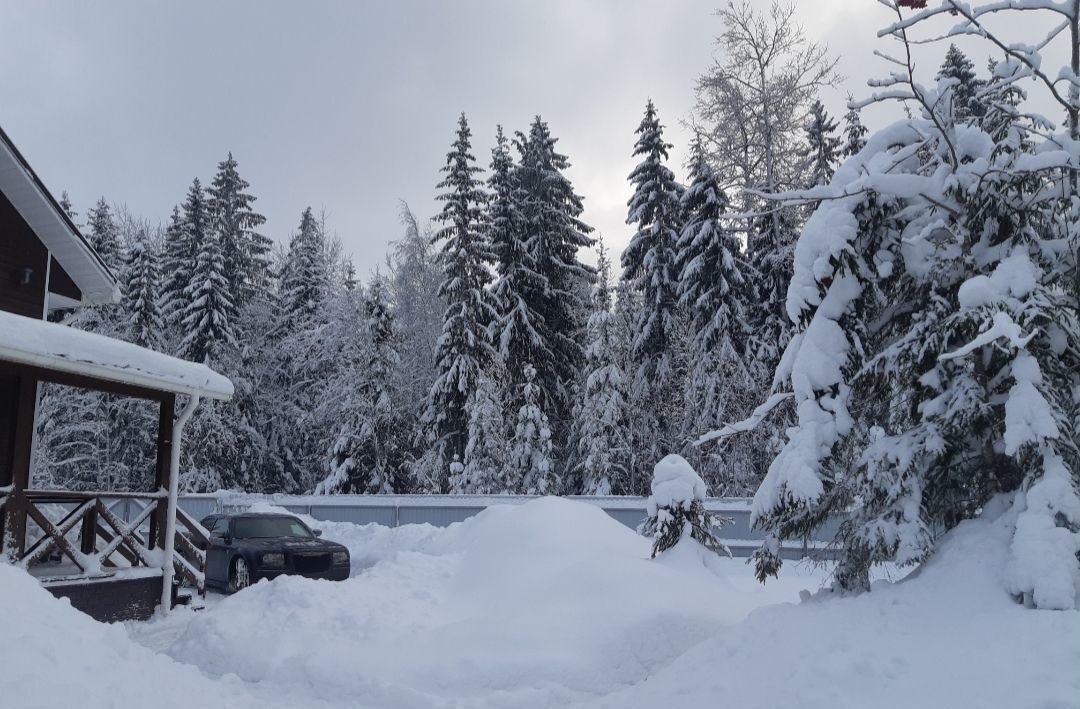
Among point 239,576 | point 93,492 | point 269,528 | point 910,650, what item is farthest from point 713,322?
point 910,650

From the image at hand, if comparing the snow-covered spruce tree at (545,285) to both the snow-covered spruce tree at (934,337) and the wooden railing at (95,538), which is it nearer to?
the wooden railing at (95,538)

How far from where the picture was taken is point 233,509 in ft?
75.7

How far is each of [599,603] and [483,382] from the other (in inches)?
747

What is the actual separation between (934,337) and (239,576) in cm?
1211

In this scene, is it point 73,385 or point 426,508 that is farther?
point 426,508

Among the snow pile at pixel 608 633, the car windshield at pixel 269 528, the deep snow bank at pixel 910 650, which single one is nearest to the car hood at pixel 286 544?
the car windshield at pixel 269 528

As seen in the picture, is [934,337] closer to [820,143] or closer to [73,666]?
[73,666]

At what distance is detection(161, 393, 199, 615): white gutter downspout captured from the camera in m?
11.6

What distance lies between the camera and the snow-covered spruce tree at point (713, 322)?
25.8 metres

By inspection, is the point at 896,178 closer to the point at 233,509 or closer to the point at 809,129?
the point at 233,509

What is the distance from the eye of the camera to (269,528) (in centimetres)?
1452

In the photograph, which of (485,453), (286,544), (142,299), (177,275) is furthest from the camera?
(177,275)

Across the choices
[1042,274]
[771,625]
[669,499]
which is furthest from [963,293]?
[669,499]

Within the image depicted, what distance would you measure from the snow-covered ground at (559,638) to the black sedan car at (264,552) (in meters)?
1.88
